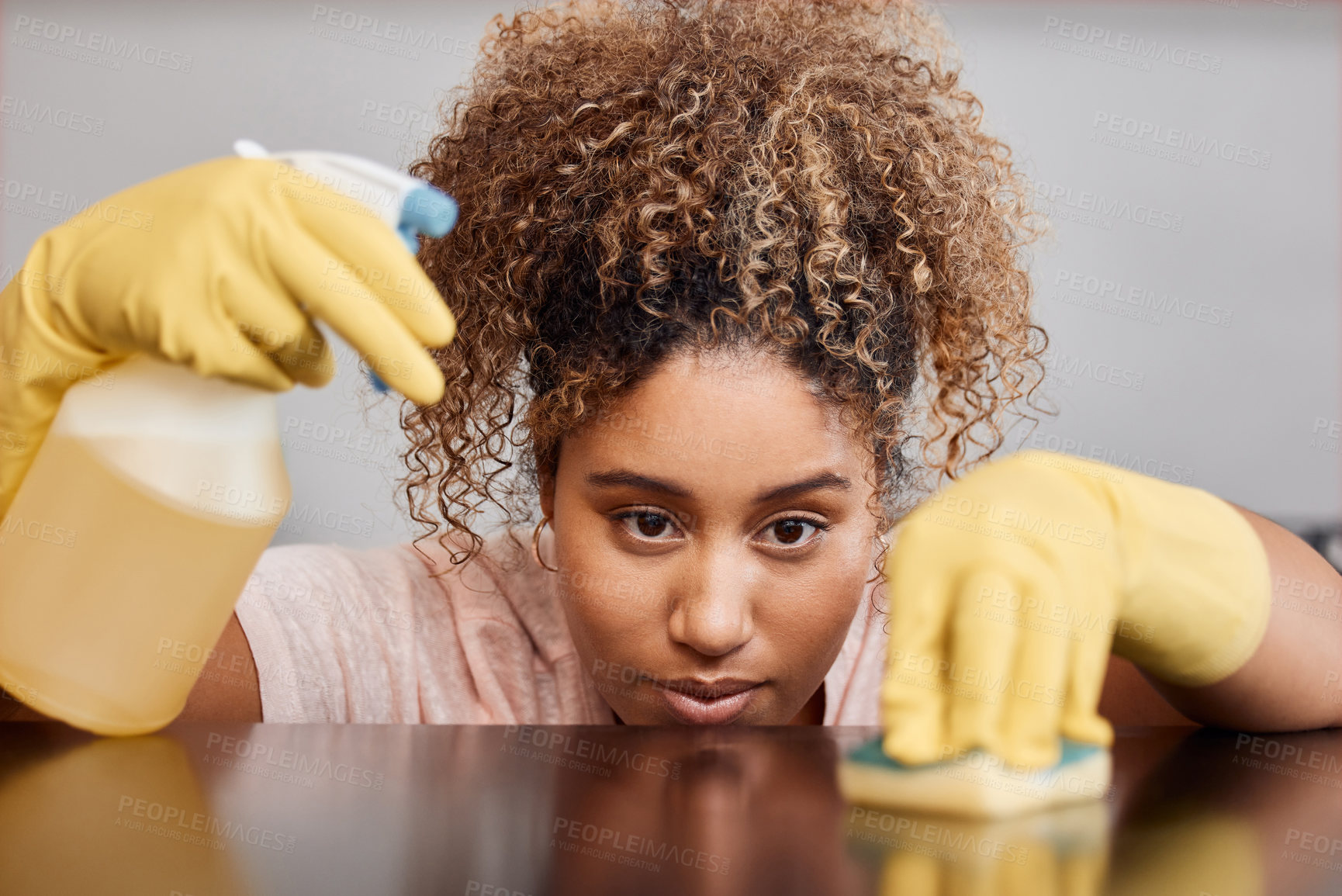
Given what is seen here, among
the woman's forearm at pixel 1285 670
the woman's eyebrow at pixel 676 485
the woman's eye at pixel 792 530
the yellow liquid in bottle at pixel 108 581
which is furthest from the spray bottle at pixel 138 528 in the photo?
the woman's forearm at pixel 1285 670

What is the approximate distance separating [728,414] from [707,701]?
22cm

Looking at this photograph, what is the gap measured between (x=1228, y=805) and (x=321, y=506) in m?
A: 1.82

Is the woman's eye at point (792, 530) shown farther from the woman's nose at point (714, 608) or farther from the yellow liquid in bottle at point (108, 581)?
the yellow liquid in bottle at point (108, 581)

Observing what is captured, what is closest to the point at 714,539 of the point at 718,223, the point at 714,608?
the point at 714,608

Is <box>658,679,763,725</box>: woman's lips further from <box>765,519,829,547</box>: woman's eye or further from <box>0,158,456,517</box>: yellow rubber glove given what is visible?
<box>0,158,456,517</box>: yellow rubber glove

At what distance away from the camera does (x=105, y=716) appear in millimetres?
541

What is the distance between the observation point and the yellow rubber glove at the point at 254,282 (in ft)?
1.73

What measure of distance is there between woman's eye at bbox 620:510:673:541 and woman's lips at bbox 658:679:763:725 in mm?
110

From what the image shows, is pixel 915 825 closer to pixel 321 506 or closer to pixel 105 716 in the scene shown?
pixel 105 716

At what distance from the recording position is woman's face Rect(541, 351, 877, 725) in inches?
28.0

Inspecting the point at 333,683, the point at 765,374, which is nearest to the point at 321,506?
the point at 333,683

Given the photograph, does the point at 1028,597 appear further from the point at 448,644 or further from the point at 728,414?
the point at 448,644

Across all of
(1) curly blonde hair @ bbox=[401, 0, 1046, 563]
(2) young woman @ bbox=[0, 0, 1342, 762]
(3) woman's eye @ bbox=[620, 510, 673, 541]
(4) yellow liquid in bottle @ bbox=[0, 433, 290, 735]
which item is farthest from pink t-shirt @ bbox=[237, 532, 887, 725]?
(4) yellow liquid in bottle @ bbox=[0, 433, 290, 735]

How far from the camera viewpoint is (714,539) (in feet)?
2.36
